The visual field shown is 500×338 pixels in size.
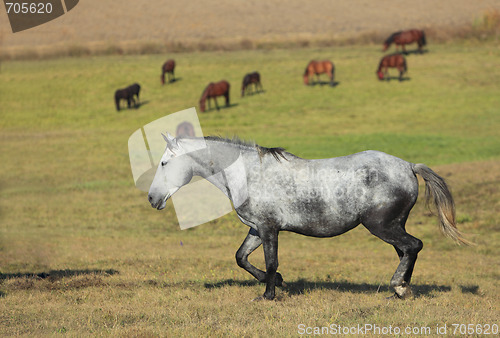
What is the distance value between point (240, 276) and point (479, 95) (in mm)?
31777

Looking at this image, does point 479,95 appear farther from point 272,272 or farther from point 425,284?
point 272,272

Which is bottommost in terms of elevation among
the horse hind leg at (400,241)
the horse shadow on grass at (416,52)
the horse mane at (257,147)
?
the horse shadow on grass at (416,52)

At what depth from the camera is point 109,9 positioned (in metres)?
63.4

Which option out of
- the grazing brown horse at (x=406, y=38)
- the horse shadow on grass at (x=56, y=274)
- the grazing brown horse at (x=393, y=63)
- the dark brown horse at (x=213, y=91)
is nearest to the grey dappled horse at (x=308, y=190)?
the horse shadow on grass at (x=56, y=274)

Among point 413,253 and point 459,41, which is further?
point 459,41

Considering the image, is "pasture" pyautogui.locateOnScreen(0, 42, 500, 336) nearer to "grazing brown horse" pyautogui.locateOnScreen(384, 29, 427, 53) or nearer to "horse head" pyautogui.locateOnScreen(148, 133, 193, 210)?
"grazing brown horse" pyautogui.locateOnScreen(384, 29, 427, 53)

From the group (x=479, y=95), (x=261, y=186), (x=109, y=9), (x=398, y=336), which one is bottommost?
(x=479, y=95)

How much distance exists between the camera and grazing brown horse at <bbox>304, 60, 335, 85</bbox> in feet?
136

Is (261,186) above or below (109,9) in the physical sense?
below

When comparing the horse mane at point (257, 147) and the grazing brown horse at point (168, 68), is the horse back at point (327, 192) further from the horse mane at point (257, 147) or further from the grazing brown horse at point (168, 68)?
the grazing brown horse at point (168, 68)

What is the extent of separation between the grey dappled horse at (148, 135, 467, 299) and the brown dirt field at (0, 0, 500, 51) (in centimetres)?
4669

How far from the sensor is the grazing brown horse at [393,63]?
41.7 m

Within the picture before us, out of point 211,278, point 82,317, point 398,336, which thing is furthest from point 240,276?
Result: point 398,336

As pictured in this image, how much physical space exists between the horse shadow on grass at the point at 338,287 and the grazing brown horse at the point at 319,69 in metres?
32.1
